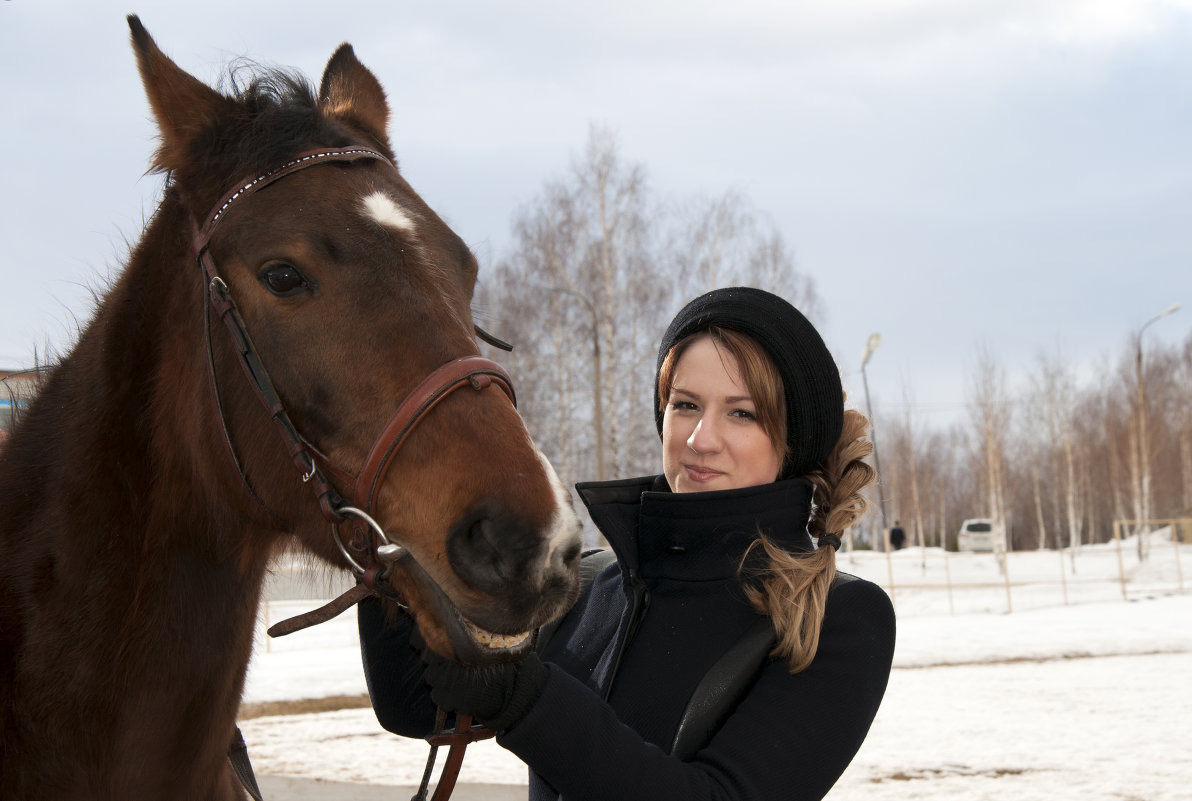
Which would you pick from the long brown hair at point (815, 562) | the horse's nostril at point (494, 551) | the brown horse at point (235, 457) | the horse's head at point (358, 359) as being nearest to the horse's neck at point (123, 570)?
the brown horse at point (235, 457)

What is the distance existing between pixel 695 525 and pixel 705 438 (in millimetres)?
207

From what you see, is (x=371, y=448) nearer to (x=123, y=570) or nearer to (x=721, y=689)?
(x=123, y=570)

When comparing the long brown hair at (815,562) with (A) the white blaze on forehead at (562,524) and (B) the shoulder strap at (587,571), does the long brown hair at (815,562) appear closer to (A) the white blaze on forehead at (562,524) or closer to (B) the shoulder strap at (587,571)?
(B) the shoulder strap at (587,571)

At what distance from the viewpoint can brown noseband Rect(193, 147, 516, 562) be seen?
1676 mm

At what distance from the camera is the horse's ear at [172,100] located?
2.07 meters

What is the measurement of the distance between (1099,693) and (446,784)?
9745 mm

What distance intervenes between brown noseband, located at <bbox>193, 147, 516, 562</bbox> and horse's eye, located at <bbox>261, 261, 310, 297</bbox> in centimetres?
11

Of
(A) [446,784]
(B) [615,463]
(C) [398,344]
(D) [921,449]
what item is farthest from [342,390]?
(D) [921,449]

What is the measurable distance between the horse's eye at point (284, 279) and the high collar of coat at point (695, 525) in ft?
2.46

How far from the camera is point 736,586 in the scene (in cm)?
221

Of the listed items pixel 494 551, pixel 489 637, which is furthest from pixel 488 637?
pixel 494 551

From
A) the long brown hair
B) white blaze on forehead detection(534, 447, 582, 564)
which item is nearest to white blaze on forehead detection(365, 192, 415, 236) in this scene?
white blaze on forehead detection(534, 447, 582, 564)

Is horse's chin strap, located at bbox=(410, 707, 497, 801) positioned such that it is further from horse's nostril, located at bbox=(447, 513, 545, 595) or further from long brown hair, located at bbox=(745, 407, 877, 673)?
long brown hair, located at bbox=(745, 407, 877, 673)

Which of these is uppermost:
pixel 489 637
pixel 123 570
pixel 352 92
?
pixel 352 92
